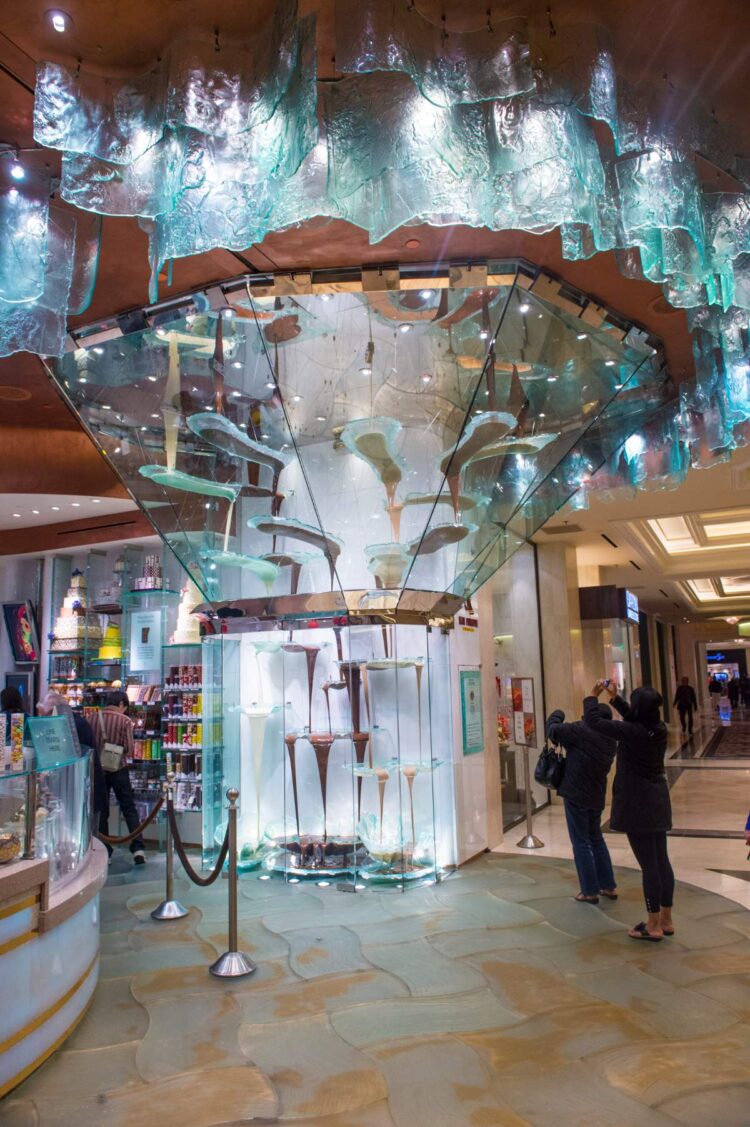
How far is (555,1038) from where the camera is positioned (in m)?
3.49

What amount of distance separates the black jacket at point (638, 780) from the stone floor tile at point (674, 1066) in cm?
133

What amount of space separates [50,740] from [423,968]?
241cm

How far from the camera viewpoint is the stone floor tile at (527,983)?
3865 mm

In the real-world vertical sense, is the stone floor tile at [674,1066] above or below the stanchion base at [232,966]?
below

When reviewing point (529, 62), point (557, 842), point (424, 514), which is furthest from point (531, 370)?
point (557, 842)

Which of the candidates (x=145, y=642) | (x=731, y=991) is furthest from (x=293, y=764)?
(x=731, y=991)

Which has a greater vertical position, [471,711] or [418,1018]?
[471,711]

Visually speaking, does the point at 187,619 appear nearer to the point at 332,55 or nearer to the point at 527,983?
the point at 527,983

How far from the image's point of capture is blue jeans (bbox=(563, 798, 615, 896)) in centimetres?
563

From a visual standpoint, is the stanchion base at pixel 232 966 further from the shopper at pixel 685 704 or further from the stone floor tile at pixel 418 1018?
the shopper at pixel 685 704

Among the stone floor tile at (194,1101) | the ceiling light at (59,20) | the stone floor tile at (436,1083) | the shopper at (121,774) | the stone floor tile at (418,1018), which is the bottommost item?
the stone floor tile at (418,1018)

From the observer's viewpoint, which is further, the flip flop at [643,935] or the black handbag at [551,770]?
the black handbag at [551,770]

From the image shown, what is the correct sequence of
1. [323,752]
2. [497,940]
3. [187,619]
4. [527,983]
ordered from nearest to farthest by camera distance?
1. [527,983]
2. [497,940]
3. [323,752]
4. [187,619]

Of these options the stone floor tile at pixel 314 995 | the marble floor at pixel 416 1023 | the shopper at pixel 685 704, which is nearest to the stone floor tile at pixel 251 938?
the marble floor at pixel 416 1023
